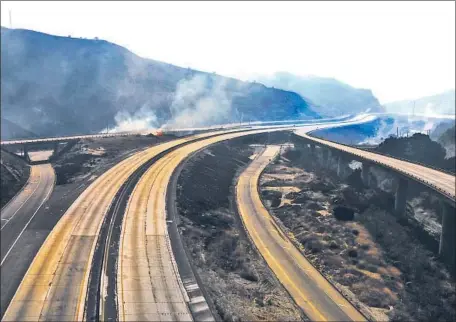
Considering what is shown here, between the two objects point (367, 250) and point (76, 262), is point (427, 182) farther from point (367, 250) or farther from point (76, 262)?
point (76, 262)

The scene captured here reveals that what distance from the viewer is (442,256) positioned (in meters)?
61.5

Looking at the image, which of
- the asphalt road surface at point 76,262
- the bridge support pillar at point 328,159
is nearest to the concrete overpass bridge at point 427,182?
the bridge support pillar at point 328,159

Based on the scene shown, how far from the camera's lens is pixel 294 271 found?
51656 millimetres

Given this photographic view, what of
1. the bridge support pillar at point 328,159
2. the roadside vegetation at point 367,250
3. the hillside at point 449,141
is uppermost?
the hillside at point 449,141

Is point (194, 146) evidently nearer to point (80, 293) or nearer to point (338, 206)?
point (338, 206)

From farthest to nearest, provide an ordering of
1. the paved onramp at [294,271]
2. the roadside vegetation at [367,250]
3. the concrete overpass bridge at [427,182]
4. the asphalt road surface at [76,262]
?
the concrete overpass bridge at [427,182], the roadside vegetation at [367,250], the paved onramp at [294,271], the asphalt road surface at [76,262]

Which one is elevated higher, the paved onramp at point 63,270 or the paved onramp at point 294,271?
the paved onramp at point 63,270

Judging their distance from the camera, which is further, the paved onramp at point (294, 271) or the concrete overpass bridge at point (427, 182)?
the concrete overpass bridge at point (427, 182)

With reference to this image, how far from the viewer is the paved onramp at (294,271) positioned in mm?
42531

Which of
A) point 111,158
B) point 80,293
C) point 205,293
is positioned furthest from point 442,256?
point 111,158

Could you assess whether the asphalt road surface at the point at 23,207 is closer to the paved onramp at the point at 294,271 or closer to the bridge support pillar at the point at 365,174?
the paved onramp at the point at 294,271

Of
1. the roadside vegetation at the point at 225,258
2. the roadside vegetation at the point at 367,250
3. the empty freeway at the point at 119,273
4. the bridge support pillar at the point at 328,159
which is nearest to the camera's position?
the empty freeway at the point at 119,273

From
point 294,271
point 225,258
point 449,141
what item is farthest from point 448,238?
point 449,141

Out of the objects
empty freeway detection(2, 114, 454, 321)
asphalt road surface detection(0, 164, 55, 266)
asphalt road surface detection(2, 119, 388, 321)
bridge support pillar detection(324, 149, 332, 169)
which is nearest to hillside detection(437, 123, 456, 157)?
bridge support pillar detection(324, 149, 332, 169)
